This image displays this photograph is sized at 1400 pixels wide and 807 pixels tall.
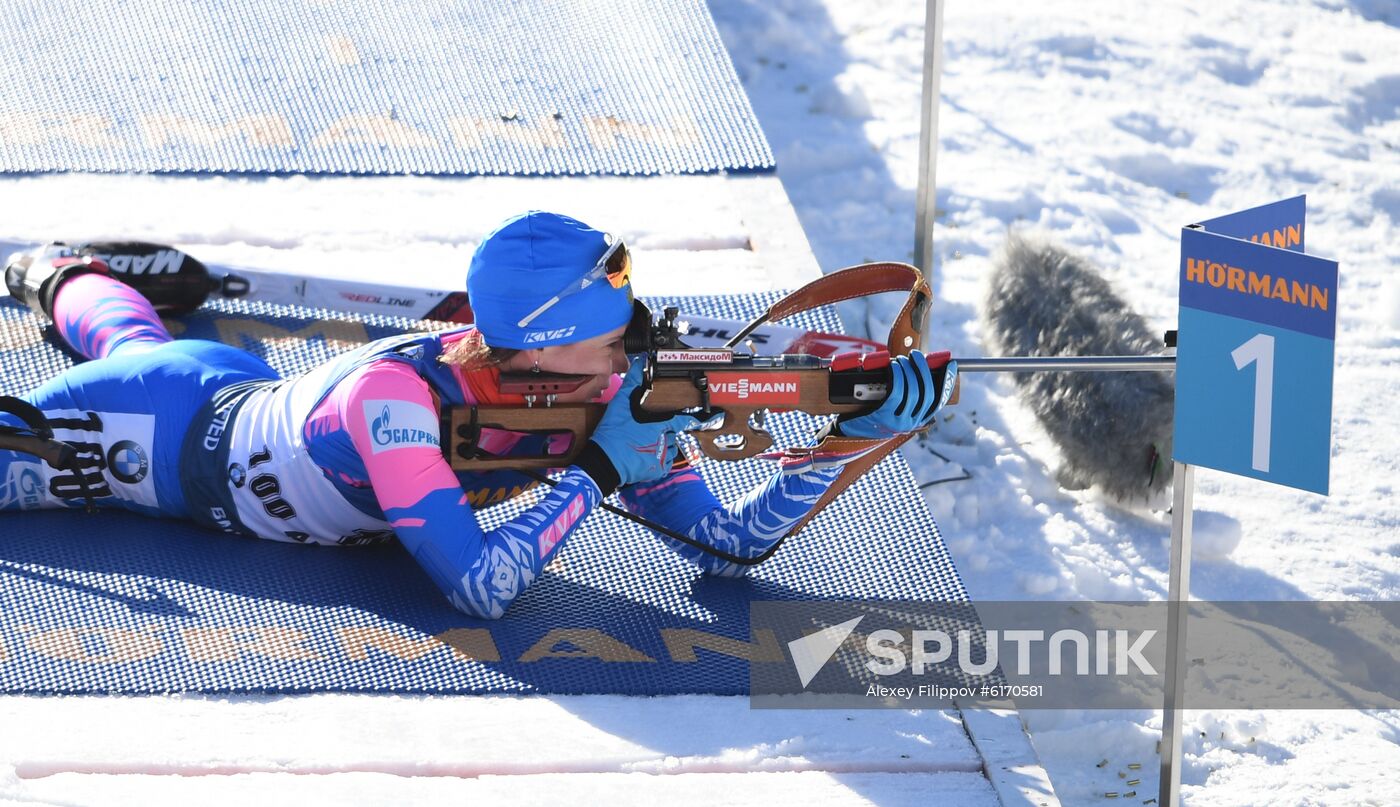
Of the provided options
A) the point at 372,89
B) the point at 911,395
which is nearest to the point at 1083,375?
the point at 911,395

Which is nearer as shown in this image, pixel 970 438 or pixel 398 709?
pixel 398 709

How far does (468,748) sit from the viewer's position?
298cm

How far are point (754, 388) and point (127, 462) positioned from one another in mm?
1396

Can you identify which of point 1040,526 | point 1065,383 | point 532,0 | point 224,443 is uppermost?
point 532,0

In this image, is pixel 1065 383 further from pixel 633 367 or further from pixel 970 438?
pixel 633 367

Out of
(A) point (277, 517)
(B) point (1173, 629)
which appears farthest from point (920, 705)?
(A) point (277, 517)

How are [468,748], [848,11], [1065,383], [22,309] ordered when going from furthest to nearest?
1. [848,11]
2. [1065,383]
3. [22,309]
4. [468,748]

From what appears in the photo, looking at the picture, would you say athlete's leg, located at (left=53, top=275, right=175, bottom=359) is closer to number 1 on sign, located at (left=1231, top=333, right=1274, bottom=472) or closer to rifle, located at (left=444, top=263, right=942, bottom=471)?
rifle, located at (left=444, top=263, right=942, bottom=471)

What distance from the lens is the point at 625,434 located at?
3297mm

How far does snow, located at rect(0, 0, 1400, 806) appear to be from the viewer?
3740 millimetres

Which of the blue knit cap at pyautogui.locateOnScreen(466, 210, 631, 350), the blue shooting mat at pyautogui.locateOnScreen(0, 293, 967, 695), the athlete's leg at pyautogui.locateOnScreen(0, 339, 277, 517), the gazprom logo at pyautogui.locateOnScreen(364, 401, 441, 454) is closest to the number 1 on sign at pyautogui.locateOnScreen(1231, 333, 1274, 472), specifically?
the blue shooting mat at pyautogui.locateOnScreen(0, 293, 967, 695)

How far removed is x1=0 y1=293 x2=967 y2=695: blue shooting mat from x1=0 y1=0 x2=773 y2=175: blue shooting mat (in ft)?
6.07

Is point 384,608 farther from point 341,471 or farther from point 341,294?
point 341,294

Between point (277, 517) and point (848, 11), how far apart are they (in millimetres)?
5007
